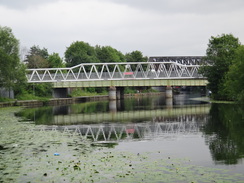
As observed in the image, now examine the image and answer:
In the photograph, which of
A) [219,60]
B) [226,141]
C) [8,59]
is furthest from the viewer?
[219,60]

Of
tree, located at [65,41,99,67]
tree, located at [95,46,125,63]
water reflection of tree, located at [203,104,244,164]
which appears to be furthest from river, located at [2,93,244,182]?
tree, located at [95,46,125,63]

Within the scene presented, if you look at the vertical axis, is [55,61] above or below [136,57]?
below

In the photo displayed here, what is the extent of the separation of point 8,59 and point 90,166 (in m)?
62.7

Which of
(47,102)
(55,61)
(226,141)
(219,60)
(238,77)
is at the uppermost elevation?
(55,61)

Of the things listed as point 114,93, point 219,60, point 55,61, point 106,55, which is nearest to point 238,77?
point 219,60

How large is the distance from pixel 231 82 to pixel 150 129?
119ft

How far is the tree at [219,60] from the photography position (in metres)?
80.8

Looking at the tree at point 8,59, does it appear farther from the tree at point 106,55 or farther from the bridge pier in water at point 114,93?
the tree at point 106,55

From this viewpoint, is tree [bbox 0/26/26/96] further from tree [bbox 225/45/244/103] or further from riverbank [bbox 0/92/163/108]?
tree [bbox 225/45/244/103]

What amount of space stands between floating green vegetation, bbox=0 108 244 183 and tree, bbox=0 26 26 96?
53.6 meters

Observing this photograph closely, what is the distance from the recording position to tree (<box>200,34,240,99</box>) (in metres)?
80.8

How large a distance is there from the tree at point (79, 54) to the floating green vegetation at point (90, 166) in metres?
120

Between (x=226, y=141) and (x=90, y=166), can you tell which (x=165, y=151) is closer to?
(x=226, y=141)

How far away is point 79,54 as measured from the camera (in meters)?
147
